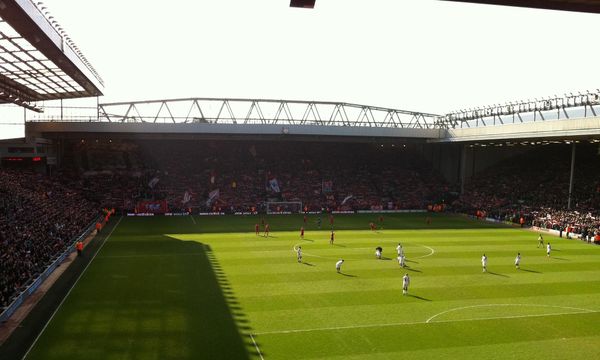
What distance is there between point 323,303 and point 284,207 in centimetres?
4078

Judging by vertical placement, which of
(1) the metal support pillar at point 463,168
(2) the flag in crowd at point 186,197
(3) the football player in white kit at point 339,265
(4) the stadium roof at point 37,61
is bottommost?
(3) the football player in white kit at point 339,265

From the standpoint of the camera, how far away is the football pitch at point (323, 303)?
16.8 metres

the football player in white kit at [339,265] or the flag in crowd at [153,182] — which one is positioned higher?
the flag in crowd at [153,182]

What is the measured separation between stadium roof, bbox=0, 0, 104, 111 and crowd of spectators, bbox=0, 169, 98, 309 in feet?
25.2

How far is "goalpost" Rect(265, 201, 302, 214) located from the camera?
201 ft

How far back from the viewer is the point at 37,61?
28.5 meters

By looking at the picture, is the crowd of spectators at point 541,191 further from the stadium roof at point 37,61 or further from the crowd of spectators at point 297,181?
the stadium roof at point 37,61

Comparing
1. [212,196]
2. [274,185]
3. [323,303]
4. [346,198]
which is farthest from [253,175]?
[323,303]

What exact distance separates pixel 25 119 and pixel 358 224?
38720 mm

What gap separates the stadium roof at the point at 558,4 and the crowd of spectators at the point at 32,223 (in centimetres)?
2086

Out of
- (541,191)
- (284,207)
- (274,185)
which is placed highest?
(541,191)

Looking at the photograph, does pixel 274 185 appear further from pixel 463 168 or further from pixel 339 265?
pixel 339 265

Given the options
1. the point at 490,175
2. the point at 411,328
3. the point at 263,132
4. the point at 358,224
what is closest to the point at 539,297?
the point at 411,328

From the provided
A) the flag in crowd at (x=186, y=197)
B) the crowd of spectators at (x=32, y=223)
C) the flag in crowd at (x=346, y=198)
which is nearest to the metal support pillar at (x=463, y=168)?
the flag in crowd at (x=346, y=198)
